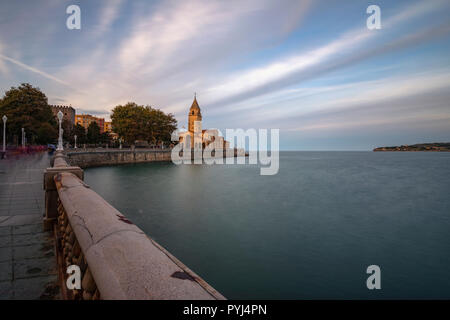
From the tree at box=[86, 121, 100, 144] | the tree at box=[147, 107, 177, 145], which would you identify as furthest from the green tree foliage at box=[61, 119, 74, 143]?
the tree at box=[147, 107, 177, 145]

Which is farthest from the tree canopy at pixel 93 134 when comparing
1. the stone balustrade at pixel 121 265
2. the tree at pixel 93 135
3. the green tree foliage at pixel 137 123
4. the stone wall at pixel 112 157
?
the stone balustrade at pixel 121 265

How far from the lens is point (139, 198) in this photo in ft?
77.4

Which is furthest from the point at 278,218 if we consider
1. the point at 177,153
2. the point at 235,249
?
the point at 177,153

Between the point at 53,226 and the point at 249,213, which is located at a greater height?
the point at 53,226

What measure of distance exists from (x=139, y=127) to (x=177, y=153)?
16.4 meters

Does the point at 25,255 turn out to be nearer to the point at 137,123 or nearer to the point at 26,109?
the point at 26,109

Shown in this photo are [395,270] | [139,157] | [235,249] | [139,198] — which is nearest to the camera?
[395,270]

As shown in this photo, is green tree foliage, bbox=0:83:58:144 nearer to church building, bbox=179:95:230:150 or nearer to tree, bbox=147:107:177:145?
tree, bbox=147:107:177:145

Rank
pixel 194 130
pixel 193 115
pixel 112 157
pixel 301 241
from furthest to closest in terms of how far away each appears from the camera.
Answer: pixel 193 115
pixel 194 130
pixel 112 157
pixel 301 241

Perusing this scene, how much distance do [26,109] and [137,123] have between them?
22.2m

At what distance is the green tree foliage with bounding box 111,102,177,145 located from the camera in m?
61.3

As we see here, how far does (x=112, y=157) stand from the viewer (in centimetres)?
5262

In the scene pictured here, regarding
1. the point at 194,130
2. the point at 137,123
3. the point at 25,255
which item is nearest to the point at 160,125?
the point at 137,123

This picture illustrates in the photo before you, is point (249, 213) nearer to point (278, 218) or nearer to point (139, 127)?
point (278, 218)
